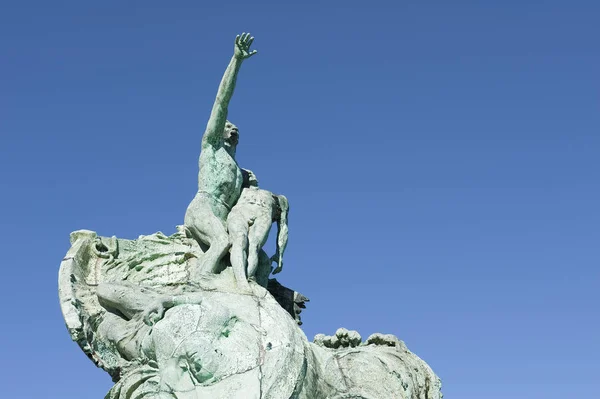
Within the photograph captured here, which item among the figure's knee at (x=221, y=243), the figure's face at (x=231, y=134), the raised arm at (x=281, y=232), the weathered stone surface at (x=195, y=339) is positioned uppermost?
the figure's face at (x=231, y=134)

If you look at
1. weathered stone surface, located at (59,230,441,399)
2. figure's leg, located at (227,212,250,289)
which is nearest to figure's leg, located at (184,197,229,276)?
figure's leg, located at (227,212,250,289)

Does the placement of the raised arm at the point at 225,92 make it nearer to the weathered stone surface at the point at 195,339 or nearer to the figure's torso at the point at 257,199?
the figure's torso at the point at 257,199

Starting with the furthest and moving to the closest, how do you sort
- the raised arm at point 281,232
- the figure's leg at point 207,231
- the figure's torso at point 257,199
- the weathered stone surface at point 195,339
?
the raised arm at point 281,232, the figure's torso at point 257,199, the figure's leg at point 207,231, the weathered stone surface at point 195,339

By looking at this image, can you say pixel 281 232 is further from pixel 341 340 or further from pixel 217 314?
pixel 217 314

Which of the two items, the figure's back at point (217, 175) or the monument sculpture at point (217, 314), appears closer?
the monument sculpture at point (217, 314)

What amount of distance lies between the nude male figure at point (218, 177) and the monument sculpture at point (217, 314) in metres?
0.02

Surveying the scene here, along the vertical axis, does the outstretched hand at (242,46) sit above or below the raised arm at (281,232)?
above

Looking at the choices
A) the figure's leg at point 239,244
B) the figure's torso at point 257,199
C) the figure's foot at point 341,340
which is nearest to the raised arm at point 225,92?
the figure's torso at point 257,199

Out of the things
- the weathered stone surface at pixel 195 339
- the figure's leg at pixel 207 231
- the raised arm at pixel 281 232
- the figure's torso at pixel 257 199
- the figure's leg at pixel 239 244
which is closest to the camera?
the weathered stone surface at pixel 195 339

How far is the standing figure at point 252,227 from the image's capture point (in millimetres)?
15750

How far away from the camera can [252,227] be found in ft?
53.7

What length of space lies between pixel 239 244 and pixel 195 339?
2237 mm

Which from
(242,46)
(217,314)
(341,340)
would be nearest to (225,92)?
(242,46)

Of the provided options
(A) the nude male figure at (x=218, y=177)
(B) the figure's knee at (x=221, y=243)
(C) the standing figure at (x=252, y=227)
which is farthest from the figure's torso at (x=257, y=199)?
(B) the figure's knee at (x=221, y=243)
